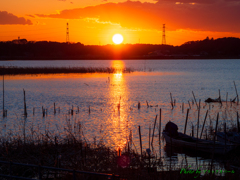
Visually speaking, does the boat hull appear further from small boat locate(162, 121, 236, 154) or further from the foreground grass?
the foreground grass

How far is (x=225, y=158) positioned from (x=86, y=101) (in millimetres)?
22929

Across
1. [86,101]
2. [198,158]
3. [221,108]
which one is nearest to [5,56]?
[86,101]

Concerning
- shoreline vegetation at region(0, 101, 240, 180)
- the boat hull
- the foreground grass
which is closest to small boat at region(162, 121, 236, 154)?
the boat hull

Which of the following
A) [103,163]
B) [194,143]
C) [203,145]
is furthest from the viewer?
[194,143]

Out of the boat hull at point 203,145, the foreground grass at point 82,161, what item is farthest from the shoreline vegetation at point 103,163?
the boat hull at point 203,145

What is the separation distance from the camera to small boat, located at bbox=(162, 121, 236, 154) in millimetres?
13402

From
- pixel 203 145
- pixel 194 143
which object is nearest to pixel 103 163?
pixel 194 143

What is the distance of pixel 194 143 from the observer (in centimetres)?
1424

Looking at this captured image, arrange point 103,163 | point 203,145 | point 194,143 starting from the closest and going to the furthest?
point 103,163 → point 203,145 → point 194,143

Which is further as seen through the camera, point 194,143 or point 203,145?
point 194,143

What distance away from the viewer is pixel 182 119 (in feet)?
76.9

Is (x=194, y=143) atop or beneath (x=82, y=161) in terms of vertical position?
beneath

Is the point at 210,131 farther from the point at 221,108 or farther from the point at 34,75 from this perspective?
the point at 34,75

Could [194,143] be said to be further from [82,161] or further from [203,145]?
[82,161]
